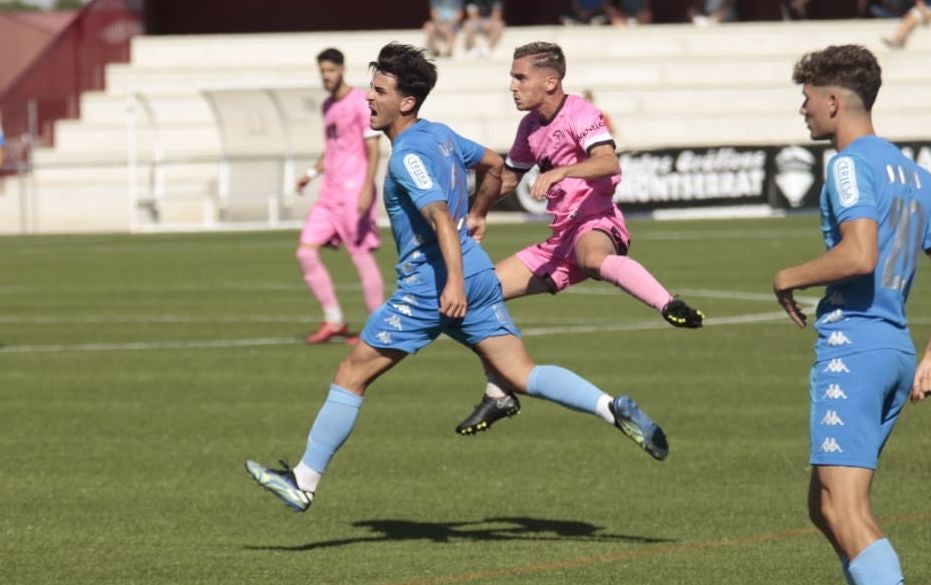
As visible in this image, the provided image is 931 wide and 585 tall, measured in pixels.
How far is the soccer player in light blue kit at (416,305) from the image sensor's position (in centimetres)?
904

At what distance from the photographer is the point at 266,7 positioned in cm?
4875

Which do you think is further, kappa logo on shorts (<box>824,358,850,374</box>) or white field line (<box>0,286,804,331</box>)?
white field line (<box>0,286,804,331</box>)

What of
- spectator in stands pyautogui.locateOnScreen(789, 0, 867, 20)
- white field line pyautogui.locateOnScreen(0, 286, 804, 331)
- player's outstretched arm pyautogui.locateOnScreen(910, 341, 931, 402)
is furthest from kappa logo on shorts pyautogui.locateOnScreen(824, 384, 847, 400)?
spectator in stands pyautogui.locateOnScreen(789, 0, 867, 20)

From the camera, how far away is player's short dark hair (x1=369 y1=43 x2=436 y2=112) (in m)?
9.04

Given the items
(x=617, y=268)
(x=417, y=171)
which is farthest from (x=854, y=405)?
(x=617, y=268)

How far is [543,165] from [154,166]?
1092 inches

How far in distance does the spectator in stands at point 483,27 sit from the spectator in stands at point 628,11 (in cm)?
310

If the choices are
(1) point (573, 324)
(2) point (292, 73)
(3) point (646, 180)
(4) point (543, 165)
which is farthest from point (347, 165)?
(2) point (292, 73)

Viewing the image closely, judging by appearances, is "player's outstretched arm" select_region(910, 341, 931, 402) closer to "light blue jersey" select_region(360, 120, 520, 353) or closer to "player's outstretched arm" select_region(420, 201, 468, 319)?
"player's outstretched arm" select_region(420, 201, 468, 319)

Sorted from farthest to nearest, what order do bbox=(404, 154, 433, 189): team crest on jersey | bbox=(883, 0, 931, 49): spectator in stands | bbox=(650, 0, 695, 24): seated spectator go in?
1. bbox=(650, 0, 695, 24): seated spectator
2. bbox=(883, 0, 931, 49): spectator in stands
3. bbox=(404, 154, 433, 189): team crest on jersey

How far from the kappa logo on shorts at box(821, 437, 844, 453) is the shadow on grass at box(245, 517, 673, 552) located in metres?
2.90

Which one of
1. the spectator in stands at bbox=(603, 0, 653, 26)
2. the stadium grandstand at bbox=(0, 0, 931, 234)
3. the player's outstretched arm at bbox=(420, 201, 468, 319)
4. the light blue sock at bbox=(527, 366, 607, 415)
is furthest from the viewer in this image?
the spectator in stands at bbox=(603, 0, 653, 26)

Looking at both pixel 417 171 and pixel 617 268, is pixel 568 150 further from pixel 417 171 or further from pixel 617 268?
pixel 417 171

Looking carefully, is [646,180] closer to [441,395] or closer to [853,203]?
[441,395]
